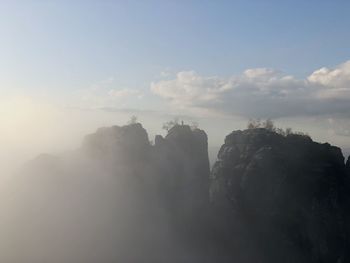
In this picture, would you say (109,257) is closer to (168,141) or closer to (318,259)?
(168,141)

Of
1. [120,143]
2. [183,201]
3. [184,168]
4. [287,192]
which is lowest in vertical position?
[183,201]

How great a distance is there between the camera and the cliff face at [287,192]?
130500 mm

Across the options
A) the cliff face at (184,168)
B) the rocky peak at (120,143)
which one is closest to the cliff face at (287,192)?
the cliff face at (184,168)

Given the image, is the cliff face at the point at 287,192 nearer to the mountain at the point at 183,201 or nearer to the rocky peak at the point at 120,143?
the mountain at the point at 183,201

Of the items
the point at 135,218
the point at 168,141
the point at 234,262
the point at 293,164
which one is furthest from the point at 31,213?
the point at 293,164

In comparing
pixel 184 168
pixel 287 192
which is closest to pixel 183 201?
pixel 184 168

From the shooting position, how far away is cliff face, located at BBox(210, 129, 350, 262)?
130m

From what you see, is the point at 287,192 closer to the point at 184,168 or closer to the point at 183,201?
the point at 183,201

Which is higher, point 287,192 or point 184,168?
point 184,168

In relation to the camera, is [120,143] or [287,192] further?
[120,143]

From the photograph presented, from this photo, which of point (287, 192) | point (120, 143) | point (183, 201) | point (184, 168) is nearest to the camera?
point (287, 192)

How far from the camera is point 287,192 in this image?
132m

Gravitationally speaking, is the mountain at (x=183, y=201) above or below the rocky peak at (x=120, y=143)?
below

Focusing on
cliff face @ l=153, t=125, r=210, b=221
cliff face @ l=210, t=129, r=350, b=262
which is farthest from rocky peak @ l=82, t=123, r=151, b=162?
cliff face @ l=210, t=129, r=350, b=262
